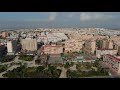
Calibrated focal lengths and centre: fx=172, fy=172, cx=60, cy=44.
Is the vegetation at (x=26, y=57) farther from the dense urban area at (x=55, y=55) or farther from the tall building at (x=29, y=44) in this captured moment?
the tall building at (x=29, y=44)

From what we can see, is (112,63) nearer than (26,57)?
Yes

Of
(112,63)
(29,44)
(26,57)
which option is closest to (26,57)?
(26,57)

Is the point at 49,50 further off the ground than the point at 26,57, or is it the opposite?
the point at 49,50

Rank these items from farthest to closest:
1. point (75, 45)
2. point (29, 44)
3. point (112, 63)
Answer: point (75, 45) < point (29, 44) < point (112, 63)

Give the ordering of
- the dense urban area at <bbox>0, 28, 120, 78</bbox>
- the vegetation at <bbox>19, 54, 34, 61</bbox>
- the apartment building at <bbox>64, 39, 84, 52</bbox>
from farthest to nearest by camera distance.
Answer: the apartment building at <bbox>64, 39, 84, 52</bbox>
the vegetation at <bbox>19, 54, 34, 61</bbox>
the dense urban area at <bbox>0, 28, 120, 78</bbox>

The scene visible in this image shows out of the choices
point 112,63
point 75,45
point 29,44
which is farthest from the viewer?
point 75,45

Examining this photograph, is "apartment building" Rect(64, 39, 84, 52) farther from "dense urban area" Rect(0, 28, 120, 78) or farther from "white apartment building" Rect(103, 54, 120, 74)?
"white apartment building" Rect(103, 54, 120, 74)

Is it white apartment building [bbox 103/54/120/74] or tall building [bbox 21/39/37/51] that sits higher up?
tall building [bbox 21/39/37/51]

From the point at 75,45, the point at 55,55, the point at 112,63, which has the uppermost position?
the point at 75,45

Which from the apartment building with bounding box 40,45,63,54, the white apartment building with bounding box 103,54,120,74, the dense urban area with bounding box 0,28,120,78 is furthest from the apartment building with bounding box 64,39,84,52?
the white apartment building with bounding box 103,54,120,74

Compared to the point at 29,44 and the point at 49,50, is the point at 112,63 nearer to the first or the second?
the point at 49,50
